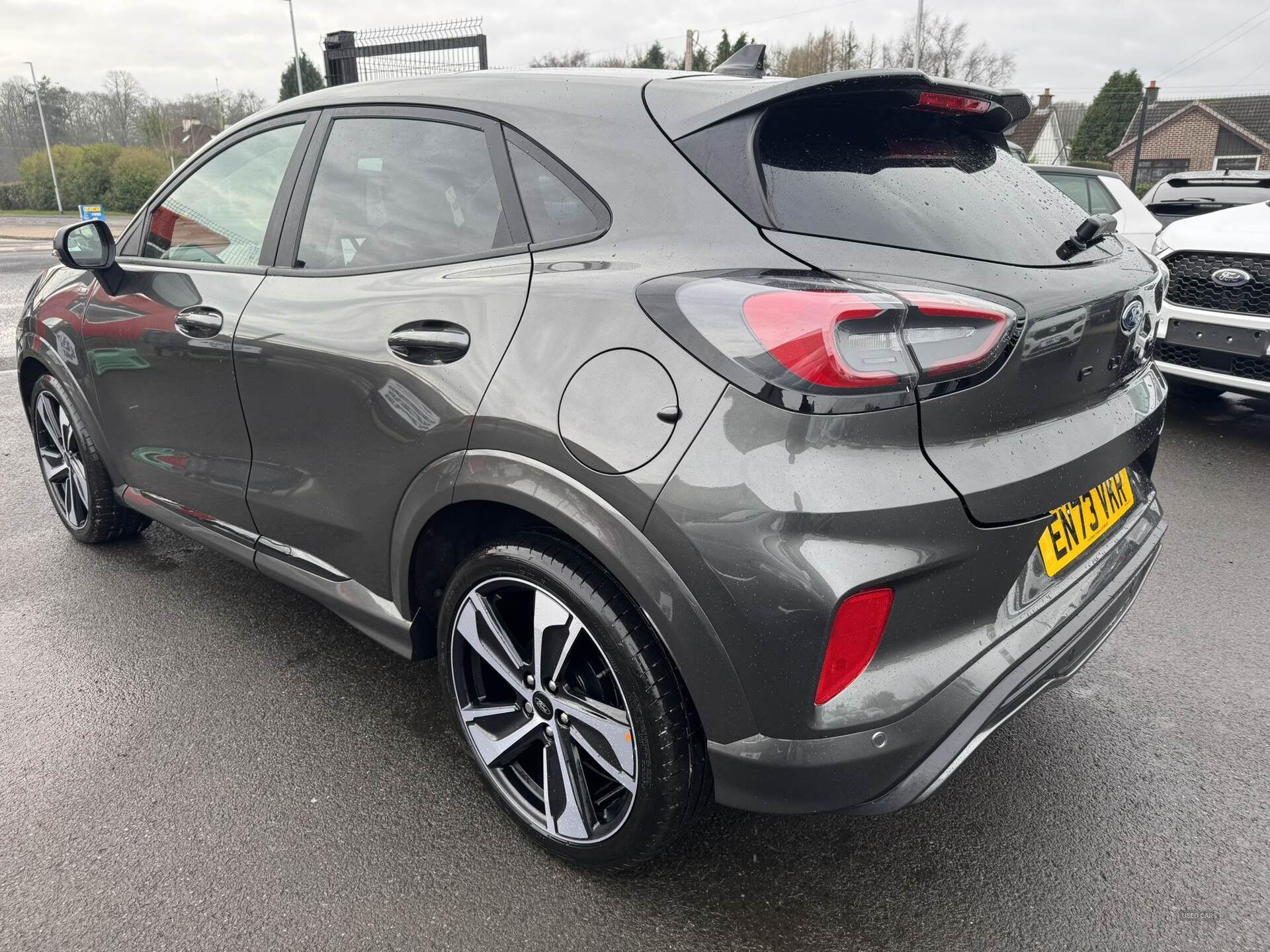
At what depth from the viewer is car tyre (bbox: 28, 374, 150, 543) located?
3494mm

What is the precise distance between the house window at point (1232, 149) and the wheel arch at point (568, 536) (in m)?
56.7

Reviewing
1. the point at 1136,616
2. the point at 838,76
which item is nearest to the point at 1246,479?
the point at 1136,616

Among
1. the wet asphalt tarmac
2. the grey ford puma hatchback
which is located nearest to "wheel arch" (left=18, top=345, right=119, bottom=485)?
the wet asphalt tarmac

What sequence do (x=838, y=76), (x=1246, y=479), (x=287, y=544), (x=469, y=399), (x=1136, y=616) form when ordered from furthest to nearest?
(x=1246, y=479) < (x=1136, y=616) < (x=287, y=544) < (x=469, y=399) < (x=838, y=76)

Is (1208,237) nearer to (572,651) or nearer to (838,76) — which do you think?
(838,76)

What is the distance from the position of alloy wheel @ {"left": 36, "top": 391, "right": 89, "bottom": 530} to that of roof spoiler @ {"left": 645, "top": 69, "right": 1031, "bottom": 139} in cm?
281

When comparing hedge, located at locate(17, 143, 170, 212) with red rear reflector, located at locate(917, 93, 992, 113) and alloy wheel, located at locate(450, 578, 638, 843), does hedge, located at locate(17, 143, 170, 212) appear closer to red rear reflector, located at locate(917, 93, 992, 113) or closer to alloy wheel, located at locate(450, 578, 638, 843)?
alloy wheel, located at locate(450, 578, 638, 843)

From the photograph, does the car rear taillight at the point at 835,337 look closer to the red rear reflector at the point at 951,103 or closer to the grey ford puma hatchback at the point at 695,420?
the grey ford puma hatchback at the point at 695,420

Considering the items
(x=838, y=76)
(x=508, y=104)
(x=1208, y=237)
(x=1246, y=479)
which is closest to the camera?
(x=838, y=76)

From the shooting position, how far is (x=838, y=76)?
1.77 m

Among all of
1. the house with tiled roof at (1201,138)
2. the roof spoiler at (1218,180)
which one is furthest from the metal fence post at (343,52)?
the house with tiled roof at (1201,138)

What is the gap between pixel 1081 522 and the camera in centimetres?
191

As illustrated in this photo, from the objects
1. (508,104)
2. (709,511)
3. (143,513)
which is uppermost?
(508,104)

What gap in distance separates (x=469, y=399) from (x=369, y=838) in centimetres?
107
